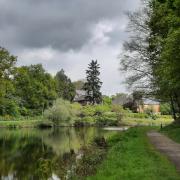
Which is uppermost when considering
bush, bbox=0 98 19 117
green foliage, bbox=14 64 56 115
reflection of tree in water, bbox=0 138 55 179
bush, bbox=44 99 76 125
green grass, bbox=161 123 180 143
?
green foliage, bbox=14 64 56 115

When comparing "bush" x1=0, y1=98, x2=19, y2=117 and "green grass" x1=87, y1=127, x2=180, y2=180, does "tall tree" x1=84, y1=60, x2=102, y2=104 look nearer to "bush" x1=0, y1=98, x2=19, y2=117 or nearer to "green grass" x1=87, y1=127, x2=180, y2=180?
"bush" x1=0, y1=98, x2=19, y2=117

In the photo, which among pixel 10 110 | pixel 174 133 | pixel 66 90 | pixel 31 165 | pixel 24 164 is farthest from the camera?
pixel 66 90

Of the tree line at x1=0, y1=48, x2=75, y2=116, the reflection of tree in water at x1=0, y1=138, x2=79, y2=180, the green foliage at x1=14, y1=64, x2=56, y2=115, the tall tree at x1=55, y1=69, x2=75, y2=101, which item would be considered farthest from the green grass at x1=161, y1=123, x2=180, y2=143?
the tall tree at x1=55, y1=69, x2=75, y2=101

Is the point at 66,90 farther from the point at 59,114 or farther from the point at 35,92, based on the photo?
the point at 59,114

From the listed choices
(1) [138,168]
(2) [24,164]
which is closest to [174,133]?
(2) [24,164]

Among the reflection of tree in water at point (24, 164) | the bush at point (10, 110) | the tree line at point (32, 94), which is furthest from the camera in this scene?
the tree line at point (32, 94)

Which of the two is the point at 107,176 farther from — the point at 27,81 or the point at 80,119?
the point at 27,81

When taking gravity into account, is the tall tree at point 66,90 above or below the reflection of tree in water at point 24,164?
above

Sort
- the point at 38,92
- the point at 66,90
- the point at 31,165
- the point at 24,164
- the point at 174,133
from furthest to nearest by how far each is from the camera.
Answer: the point at 66,90 → the point at 38,92 → the point at 174,133 → the point at 24,164 → the point at 31,165

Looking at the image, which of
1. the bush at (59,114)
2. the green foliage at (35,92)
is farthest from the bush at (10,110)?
the bush at (59,114)

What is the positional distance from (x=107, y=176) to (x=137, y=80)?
2485 cm

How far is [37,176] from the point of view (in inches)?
760

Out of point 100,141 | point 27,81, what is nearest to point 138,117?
point 27,81

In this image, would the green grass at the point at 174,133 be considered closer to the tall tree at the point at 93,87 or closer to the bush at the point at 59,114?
the bush at the point at 59,114
